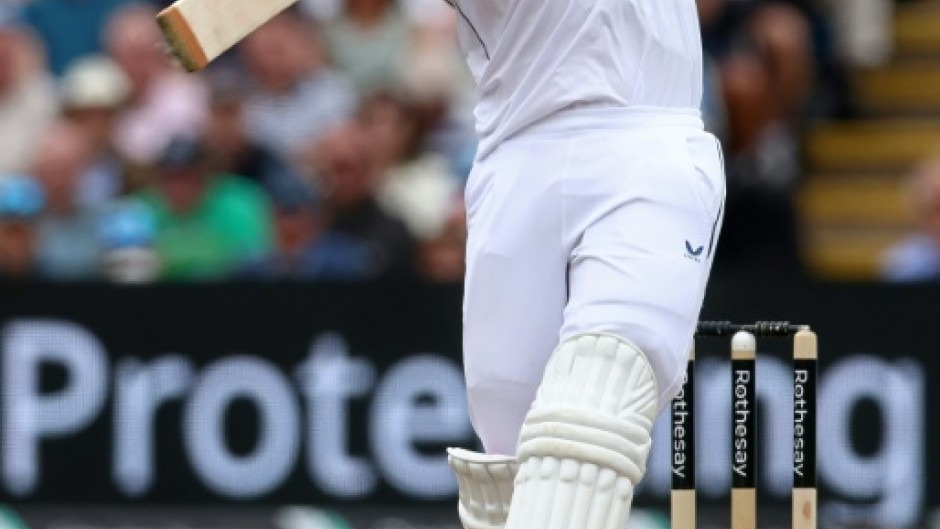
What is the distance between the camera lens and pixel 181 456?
27.4 ft

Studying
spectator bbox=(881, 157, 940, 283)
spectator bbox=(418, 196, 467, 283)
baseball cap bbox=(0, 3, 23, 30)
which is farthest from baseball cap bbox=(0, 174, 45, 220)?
spectator bbox=(881, 157, 940, 283)

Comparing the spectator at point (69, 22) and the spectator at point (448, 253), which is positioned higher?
the spectator at point (69, 22)

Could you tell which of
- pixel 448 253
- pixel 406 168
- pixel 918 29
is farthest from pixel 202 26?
pixel 918 29

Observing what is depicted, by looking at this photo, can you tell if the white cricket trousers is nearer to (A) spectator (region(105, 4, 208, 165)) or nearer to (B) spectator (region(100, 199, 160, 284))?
(B) spectator (region(100, 199, 160, 284))

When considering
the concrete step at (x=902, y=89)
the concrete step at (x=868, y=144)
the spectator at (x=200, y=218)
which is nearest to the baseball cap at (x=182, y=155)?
the spectator at (x=200, y=218)

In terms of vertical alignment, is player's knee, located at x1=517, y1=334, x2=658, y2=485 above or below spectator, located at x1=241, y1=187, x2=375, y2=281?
below

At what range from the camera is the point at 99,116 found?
9.57 m

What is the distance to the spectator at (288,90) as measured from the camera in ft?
31.5

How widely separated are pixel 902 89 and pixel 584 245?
264 inches

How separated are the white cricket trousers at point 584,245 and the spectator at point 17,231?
4170 mm

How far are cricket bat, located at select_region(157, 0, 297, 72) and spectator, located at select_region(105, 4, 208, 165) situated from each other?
4593mm

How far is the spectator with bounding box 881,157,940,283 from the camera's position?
28.1ft

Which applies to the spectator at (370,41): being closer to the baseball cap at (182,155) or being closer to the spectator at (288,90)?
the spectator at (288,90)

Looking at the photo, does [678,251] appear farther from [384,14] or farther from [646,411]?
[384,14]
